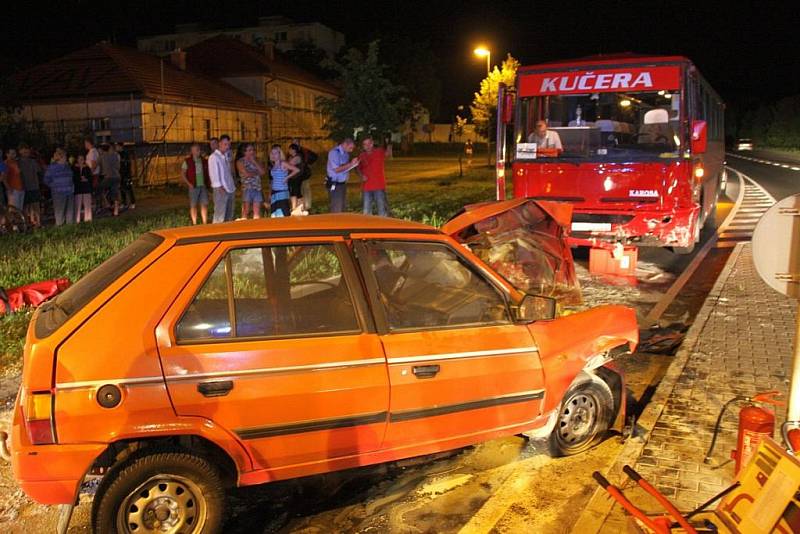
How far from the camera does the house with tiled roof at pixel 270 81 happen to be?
4706 cm

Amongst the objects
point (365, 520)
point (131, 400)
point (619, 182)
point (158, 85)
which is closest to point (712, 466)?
point (365, 520)

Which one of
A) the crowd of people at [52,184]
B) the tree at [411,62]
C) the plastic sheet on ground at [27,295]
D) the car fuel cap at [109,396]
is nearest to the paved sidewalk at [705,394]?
the car fuel cap at [109,396]

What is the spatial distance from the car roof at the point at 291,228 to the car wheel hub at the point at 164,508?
3.78ft

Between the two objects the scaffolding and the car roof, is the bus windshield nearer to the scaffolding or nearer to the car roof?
the car roof

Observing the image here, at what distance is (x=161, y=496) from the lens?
10.5ft

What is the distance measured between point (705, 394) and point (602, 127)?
19.6 feet

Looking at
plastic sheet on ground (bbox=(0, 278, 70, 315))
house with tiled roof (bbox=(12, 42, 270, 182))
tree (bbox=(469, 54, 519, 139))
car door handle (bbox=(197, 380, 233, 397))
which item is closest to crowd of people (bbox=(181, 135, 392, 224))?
plastic sheet on ground (bbox=(0, 278, 70, 315))

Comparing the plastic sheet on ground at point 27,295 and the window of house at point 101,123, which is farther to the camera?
the window of house at point 101,123

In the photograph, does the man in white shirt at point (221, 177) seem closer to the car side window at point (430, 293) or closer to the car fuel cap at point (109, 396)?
the car side window at point (430, 293)

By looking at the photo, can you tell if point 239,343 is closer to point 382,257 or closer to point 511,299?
point 382,257

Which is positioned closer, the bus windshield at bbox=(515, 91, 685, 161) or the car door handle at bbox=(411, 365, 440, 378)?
the car door handle at bbox=(411, 365, 440, 378)

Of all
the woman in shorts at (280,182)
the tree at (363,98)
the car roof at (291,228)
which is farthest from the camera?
the tree at (363,98)

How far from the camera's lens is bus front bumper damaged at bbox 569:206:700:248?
10.1 metres

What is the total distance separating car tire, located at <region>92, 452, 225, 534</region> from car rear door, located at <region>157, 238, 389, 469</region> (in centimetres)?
23
